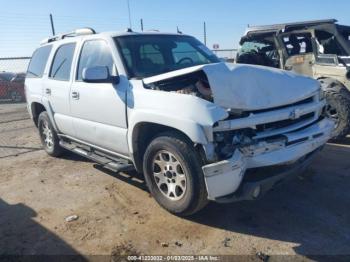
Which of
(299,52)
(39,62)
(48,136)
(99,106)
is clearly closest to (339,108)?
(299,52)

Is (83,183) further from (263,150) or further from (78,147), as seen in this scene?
(263,150)

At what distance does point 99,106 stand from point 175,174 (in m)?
1.46

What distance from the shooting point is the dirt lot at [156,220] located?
3.50m

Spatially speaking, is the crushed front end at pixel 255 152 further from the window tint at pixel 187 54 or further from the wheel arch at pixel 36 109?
the wheel arch at pixel 36 109

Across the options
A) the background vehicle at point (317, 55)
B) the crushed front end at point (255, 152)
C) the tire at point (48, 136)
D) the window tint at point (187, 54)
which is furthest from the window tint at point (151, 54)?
the background vehicle at point (317, 55)

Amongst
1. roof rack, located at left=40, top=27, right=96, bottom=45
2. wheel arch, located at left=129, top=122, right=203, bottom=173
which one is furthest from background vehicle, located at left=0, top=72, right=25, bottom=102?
wheel arch, located at left=129, top=122, right=203, bottom=173

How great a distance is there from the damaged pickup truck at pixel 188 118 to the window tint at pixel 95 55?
13 millimetres

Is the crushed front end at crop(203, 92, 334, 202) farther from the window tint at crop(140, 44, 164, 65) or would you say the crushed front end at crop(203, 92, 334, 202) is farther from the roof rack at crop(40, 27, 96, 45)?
the roof rack at crop(40, 27, 96, 45)

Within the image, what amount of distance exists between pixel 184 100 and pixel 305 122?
137cm

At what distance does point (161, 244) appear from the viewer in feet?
11.7

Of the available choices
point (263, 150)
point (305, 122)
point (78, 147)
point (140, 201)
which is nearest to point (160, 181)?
point (140, 201)

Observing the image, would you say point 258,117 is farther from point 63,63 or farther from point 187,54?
point 63,63

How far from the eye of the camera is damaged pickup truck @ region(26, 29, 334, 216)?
342 centimetres

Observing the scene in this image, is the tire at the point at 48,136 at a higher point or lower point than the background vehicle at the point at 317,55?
lower
